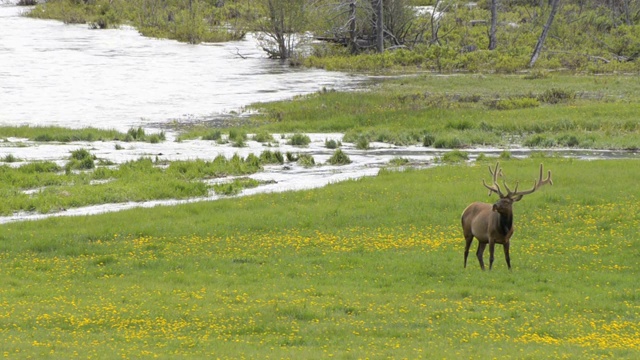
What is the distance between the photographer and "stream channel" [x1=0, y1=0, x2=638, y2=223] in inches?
1387

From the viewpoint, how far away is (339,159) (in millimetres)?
35000

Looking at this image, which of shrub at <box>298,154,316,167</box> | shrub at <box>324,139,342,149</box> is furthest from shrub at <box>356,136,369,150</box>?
shrub at <box>298,154,316,167</box>

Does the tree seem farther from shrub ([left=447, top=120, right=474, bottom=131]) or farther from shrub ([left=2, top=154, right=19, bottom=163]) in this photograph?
shrub ([left=2, top=154, right=19, bottom=163])

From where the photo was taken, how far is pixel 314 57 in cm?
6988

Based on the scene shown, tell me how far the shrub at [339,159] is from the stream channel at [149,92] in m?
0.37

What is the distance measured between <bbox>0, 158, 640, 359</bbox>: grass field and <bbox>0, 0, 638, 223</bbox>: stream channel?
4.90 m

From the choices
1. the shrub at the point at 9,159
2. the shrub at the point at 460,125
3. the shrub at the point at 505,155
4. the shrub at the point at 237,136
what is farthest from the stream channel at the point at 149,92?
the shrub at the point at 460,125

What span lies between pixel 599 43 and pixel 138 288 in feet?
187

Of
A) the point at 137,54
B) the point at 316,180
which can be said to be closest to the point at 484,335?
the point at 316,180

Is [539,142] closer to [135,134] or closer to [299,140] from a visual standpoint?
[299,140]

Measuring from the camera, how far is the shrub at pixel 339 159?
34834mm

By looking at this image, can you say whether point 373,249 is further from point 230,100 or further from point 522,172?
point 230,100

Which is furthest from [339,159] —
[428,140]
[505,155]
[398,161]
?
[505,155]

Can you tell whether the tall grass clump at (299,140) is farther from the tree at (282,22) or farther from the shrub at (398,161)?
the tree at (282,22)
